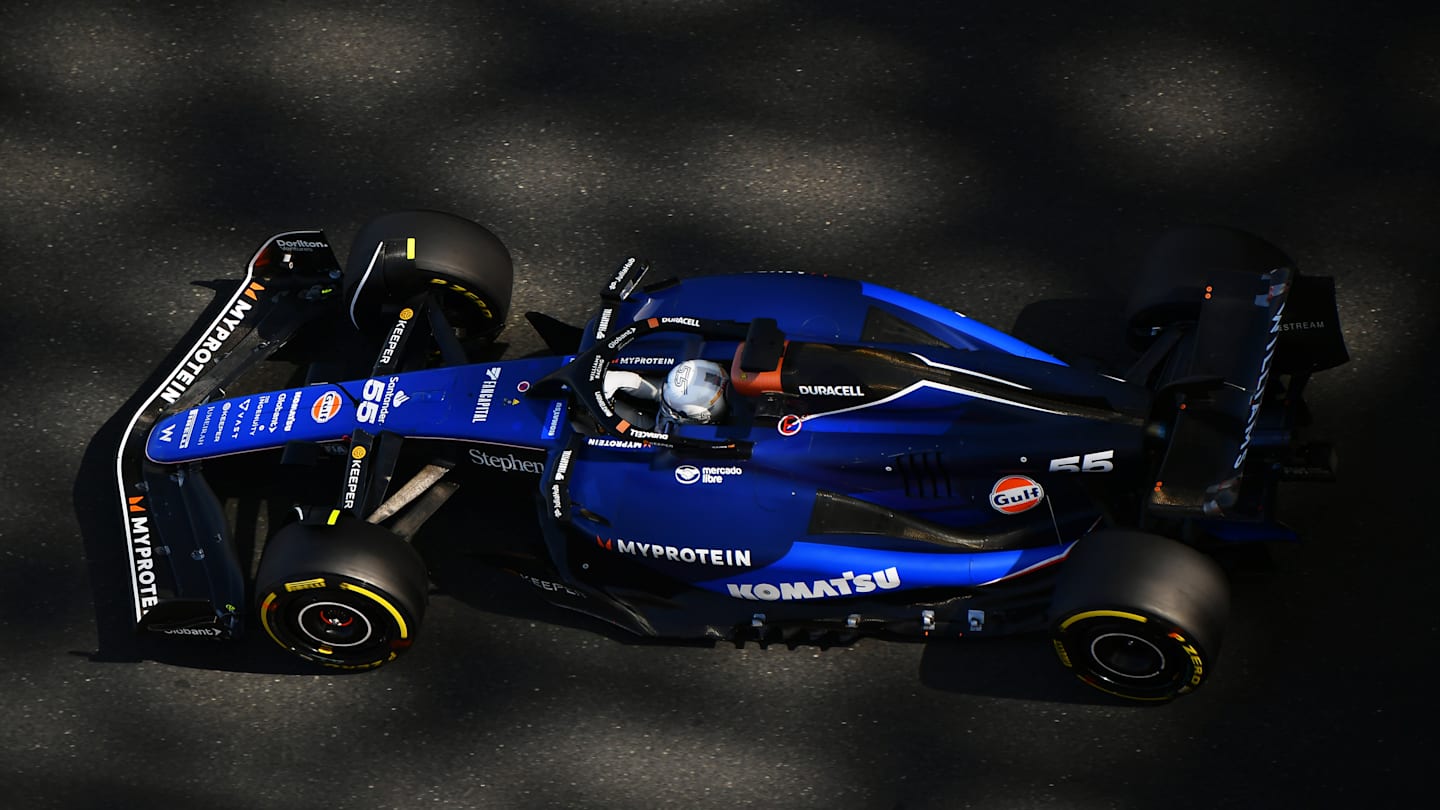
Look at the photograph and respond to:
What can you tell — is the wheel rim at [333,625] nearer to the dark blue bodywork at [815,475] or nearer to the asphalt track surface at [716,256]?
the asphalt track surface at [716,256]

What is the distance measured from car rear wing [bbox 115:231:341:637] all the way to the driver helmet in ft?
7.74

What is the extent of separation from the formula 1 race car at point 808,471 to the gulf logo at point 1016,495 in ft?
0.03

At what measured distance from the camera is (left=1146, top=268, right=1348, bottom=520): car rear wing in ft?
22.7

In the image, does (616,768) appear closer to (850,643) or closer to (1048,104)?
(850,643)

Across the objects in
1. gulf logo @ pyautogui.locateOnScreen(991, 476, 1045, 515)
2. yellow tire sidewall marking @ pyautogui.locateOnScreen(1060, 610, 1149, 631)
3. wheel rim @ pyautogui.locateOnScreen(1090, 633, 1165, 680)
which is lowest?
wheel rim @ pyautogui.locateOnScreen(1090, 633, 1165, 680)

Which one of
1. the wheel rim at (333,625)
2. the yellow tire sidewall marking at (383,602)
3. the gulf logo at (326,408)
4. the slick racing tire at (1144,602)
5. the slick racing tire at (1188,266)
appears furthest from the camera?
the gulf logo at (326,408)

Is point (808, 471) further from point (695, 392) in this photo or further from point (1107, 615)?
point (1107, 615)

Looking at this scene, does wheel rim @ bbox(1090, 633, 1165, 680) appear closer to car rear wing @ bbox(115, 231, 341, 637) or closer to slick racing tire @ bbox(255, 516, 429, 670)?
slick racing tire @ bbox(255, 516, 429, 670)

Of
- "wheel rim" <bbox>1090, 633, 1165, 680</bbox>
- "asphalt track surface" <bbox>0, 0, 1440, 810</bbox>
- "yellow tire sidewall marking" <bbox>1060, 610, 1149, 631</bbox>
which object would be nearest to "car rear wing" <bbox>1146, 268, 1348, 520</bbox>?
"yellow tire sidewall marking" <bbox>1060, 610, 1149, 631</bbox>

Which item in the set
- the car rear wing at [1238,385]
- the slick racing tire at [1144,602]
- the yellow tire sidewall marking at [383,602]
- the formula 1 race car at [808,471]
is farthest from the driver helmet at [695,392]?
the car rear wing at [1238,385]

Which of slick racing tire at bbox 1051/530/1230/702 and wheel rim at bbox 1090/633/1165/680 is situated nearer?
slick racing tire at bbox 1051/530/1230/702

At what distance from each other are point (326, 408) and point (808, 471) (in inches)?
98.8

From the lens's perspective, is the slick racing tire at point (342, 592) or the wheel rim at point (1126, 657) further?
the slick racing tire at point (342, 592)

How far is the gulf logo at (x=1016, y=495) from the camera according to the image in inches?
301
